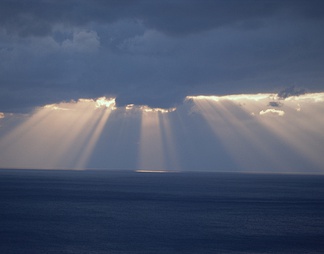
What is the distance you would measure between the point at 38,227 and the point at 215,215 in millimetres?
31146

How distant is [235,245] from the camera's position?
59719 millimetres

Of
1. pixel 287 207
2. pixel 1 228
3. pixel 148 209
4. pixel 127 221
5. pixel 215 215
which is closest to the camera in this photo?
pixel 1 228

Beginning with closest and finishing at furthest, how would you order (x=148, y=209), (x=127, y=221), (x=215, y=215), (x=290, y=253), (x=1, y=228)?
(x=290, y=253), (x=1, y=228), (x=127, y=221), (x=215, y=215), (x=148, y=209)

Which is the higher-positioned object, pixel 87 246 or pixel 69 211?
pixel 69 211

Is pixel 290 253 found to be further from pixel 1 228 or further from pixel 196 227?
pixel 1 228

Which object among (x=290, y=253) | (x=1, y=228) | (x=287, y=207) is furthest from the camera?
(x=287, y=207)

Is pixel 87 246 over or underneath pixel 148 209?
underneath

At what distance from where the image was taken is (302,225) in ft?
258

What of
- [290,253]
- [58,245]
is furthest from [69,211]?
[290,253]

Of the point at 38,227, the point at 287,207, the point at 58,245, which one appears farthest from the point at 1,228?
the point at 287,207

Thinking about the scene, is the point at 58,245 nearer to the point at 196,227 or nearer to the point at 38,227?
the point at 38,227

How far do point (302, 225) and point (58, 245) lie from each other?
3773 centimetres

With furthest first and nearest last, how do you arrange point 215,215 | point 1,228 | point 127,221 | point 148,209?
point 148,209 < point 215,215 < point 127,221 < point 1,228

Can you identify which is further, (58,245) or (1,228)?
(1,228)
